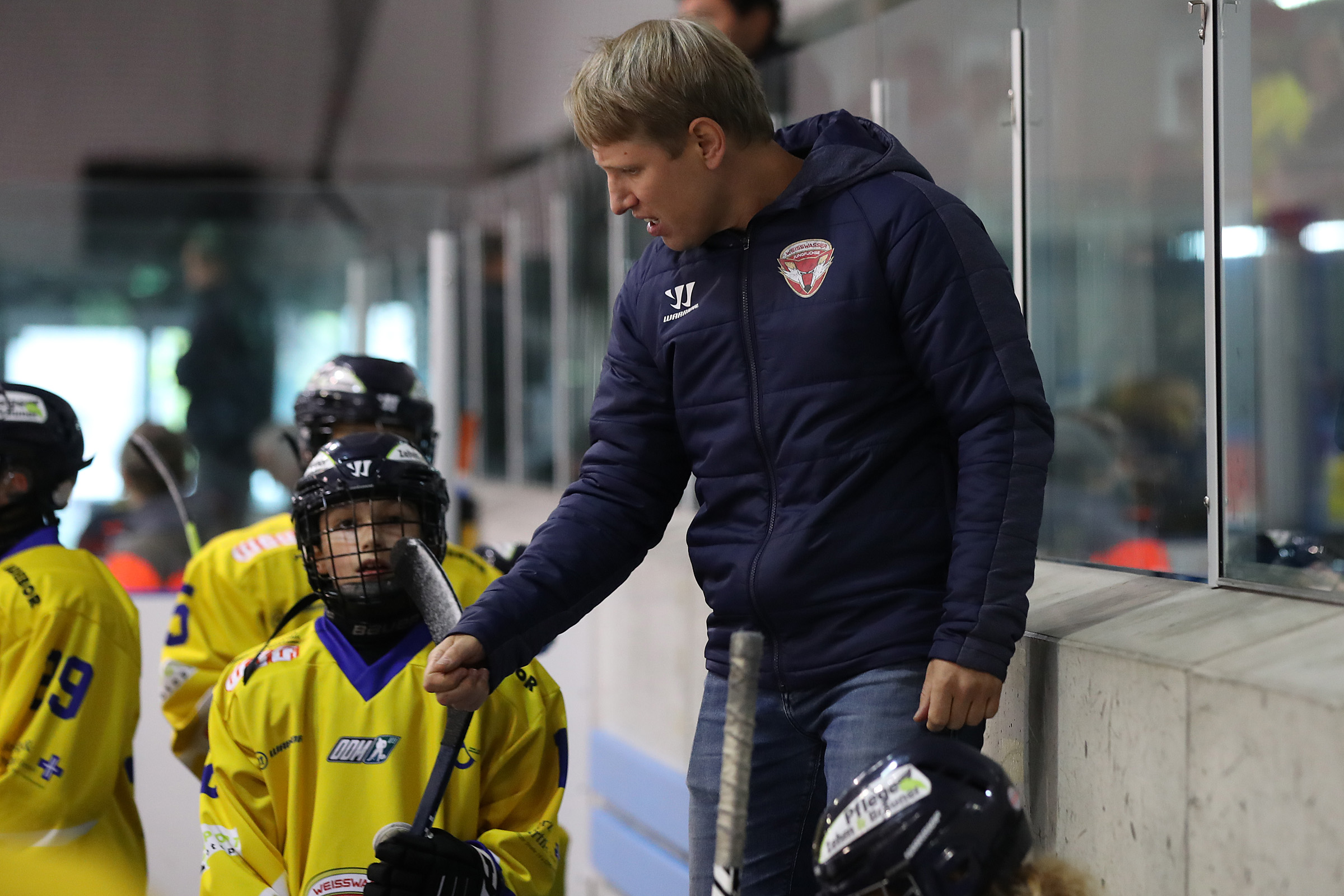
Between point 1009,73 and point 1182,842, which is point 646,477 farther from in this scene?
point 1009,73

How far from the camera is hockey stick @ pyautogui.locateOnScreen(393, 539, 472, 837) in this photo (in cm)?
165

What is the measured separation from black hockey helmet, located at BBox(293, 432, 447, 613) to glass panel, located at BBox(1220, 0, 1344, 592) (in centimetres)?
111

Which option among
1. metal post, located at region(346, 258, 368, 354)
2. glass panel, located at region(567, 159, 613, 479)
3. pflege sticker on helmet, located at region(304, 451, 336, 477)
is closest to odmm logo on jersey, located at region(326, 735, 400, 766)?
pflege sticker on helmet, located at region(304, 451, 336, 477)

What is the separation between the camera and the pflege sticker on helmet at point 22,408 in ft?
8.45

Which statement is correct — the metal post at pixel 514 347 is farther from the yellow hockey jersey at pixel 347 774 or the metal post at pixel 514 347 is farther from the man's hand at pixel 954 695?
the man's hand at pixel 954 695

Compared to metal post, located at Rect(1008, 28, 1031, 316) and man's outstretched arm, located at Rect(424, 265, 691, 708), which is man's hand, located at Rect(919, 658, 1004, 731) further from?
metal post, located at Rect(1008, 28, 1031, 316)

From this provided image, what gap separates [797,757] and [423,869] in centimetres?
45

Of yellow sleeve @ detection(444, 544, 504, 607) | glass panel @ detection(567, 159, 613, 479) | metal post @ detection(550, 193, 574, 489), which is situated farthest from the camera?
metal post @ detection(550, 193, 574, 489)

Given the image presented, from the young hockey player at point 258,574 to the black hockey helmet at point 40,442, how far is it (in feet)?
1.00

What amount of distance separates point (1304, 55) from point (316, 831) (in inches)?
84.7

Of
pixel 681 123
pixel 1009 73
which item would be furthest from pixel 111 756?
pixel 1009 73

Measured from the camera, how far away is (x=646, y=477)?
180cm

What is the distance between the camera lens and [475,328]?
7.39 m

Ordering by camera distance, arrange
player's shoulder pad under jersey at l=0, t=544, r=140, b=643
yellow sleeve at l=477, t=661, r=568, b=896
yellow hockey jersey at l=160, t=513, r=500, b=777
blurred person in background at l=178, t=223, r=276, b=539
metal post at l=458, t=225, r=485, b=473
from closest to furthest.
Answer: yellow sleeve at l=477, t=661, r=568, b=896 → player's shoulder pad under jersey at l=0, t=544, r=140, b=643 → yellow hockey jersey at l=160, t=513, r=500, b=777 → blurred person in background at l=178, t=223, r=276, b=539 → metal post at l=458, t=225, r=485, b=473
